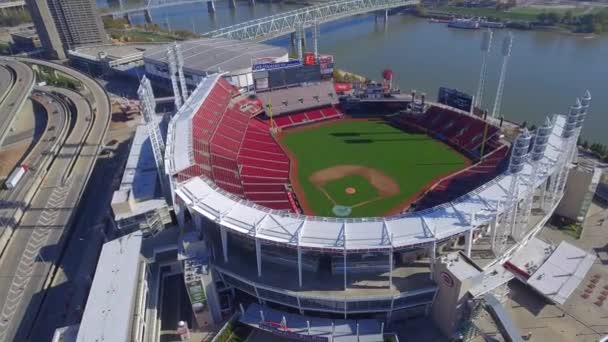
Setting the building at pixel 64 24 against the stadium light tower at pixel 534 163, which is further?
the building at pixel 64 24

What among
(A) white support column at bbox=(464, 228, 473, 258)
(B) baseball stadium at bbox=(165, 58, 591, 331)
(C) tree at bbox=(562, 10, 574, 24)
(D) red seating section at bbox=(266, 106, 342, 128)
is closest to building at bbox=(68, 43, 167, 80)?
(B) baseball stadium at bbox=(165, 58, 591, 331)

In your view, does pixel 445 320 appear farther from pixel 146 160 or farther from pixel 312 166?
pixel 146 160

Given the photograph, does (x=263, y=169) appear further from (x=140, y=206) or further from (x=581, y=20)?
(x=581, y=20)

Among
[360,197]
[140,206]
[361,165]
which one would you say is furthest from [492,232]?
[140,206]

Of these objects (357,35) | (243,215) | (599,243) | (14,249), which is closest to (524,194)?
(599,243)

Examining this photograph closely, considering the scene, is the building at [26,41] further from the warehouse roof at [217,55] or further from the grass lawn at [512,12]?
the grass lawn at [512,12]

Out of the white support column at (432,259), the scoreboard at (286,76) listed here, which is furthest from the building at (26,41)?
the white support column at (432,259)
